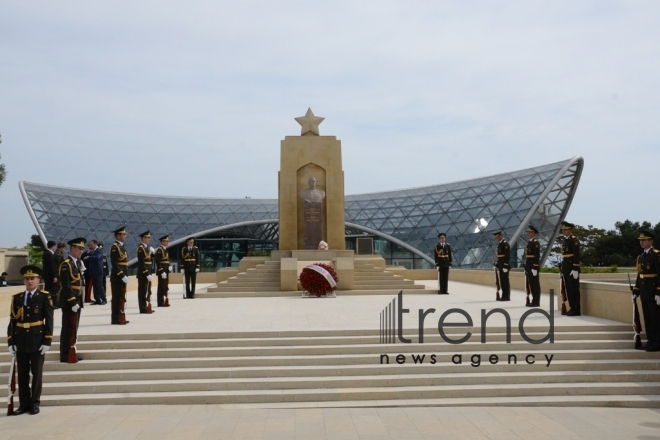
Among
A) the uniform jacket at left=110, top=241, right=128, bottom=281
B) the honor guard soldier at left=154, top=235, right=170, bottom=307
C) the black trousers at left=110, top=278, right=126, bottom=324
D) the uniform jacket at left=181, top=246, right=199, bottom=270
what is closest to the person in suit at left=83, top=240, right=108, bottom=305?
the honor guard soldier at left=154, top=235, right=170, bottom=307

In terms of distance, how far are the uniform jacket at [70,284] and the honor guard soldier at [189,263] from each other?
7.59 metres

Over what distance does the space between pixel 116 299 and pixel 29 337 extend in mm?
4007

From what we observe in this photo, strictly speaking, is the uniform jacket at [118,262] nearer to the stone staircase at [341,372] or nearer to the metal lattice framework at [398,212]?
the stone staircase at [341,372]

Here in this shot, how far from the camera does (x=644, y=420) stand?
6.53 meters

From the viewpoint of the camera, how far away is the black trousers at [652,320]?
8.30 m

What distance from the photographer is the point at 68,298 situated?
8.28 meters

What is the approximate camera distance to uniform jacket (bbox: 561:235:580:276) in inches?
430

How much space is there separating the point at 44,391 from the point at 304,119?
16.7m

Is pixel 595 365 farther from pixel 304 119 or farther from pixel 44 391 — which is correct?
pixel 304 119

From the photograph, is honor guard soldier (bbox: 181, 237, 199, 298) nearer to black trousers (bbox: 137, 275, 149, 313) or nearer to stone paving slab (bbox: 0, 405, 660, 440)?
black trousers (bbox: 137, 275, 149, 313)

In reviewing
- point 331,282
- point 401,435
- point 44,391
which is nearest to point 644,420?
point 401,435

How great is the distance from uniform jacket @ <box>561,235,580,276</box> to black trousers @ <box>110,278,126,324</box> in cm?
817

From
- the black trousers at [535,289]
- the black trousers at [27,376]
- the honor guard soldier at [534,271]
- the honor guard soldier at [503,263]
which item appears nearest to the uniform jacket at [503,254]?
the honor guard soldier at [503,263]

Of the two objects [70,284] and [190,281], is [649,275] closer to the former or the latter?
[70,284]
